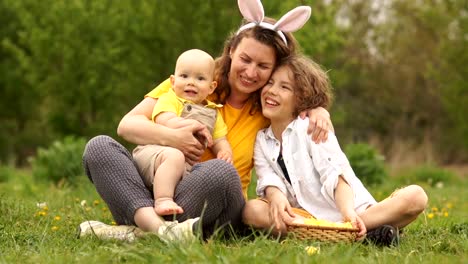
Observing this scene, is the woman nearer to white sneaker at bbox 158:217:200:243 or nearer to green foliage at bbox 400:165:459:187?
white sneaker at bbox 158:217:200:243

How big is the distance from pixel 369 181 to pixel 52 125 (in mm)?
8302

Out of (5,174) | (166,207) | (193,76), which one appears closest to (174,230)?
(166,207)

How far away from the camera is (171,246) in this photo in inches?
114

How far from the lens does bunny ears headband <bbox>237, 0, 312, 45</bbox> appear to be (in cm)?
403

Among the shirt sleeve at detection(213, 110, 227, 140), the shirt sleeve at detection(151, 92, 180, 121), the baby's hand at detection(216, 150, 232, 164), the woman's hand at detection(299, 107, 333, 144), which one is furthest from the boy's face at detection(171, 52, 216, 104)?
the woman's hand at detection(299, 107, 333, 144)

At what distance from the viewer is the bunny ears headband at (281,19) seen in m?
4.03

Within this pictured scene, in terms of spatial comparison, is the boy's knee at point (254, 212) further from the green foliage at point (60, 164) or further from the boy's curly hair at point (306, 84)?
the green foliage at point (60, 164)

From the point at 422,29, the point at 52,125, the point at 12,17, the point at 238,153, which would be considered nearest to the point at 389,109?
the point at 422,29

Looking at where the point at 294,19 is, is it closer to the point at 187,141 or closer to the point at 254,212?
the point at 187,141

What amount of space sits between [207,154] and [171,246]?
1.21 metres

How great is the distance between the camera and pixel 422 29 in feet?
55.5

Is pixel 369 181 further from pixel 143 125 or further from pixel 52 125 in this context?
pixel 52 125

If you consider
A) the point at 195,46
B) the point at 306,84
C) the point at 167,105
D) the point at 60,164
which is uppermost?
the point at 306,84

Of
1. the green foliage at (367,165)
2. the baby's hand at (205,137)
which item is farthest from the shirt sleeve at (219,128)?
the green foliage at (367,165)
